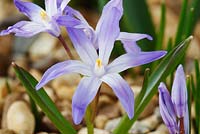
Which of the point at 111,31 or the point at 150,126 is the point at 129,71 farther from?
the point at 111,31

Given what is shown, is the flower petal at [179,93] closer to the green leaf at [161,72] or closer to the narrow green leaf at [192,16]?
the green leaf at [161,72]

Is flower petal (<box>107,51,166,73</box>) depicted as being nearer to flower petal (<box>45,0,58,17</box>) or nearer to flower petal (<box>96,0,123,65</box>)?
flower petal (<box>96,0,123,65</box>)

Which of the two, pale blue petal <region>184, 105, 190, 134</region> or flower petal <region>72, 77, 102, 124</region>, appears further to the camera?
pale blue petal <region>184, 105, 190, 134</region>

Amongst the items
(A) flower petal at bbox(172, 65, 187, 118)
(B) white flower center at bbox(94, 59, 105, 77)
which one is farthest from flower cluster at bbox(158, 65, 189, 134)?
(B) white flower center at bbox(94, 59, 105, 77)

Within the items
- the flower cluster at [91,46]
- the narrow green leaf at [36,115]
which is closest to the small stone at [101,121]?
the narrow green leaf at [36,115]

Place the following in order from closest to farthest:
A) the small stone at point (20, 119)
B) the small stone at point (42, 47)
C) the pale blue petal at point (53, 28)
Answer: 1. the pale blue petal at point (53, 28)
2. the small stone at point (20, 119)
3. the small stone at point (42, 47)

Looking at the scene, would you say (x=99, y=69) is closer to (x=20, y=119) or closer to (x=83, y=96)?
(x=83, y=96)
